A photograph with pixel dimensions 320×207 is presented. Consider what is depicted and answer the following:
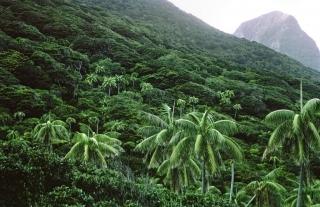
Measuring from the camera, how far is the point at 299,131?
2722cm

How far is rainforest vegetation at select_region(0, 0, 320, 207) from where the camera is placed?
81.5ft

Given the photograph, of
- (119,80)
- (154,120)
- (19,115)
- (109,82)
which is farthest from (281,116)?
(119,80)

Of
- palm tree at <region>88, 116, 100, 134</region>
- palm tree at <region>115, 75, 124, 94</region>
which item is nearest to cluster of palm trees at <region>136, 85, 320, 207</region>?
palm tree at <region>88, 116, 100, 134</region>

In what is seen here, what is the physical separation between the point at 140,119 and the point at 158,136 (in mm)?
42235

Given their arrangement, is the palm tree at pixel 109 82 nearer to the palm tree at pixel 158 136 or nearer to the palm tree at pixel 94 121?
the palm tree at pixel 94 121

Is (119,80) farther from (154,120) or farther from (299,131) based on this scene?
(299,131)

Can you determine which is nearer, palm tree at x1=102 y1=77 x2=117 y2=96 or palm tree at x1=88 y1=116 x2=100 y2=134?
palm tree at x1=88 y1=116 x2=100 y2=134

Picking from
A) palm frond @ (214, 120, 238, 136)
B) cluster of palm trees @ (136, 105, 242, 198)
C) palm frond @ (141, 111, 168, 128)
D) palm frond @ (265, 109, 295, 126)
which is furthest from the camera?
palm frond @ (141, 111, 168, 128)

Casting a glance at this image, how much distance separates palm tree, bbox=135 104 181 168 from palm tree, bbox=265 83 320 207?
19.2 feet

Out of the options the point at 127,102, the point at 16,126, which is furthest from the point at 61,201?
the point at 127,102

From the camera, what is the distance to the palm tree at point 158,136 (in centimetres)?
3009

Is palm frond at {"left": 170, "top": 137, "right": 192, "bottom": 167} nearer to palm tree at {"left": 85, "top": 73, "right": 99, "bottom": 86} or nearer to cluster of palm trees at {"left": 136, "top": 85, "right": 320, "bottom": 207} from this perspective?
cluster of palm trees at {"left": 136, "top": 85, "right": 320, "bottom": 207}

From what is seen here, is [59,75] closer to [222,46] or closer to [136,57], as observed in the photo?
[136,57]

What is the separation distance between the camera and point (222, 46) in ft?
623
